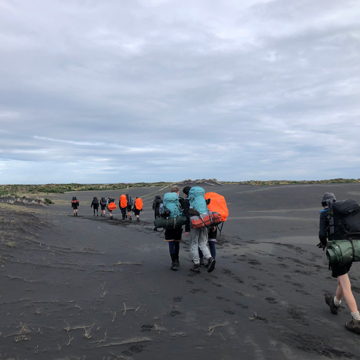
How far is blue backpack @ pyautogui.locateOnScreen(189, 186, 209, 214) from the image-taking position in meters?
6.52

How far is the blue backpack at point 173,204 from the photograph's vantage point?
6.72 metres

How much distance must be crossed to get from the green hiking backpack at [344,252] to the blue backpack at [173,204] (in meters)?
3.42

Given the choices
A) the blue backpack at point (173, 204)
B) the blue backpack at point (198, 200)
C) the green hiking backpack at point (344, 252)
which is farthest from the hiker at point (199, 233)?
the green hiking backpack at point (344, 252)

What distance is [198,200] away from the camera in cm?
661

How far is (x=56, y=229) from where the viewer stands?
1125cm

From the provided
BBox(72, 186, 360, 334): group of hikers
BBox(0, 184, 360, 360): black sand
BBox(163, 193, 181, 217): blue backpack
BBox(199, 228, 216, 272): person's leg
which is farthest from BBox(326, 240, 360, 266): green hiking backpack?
BBox(163, 193, 181, 217): blue backpack

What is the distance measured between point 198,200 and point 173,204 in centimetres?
61

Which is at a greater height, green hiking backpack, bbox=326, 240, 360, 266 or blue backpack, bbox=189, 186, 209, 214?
blue backpack, bbox=189, 186, 209, 214

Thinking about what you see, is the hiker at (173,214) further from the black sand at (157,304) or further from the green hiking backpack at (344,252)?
the green hiking backpack at (344,252)

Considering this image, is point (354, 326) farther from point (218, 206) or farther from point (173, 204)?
point (173, 204)

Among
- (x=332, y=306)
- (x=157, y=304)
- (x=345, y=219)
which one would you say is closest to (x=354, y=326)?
(x=332, y=306)

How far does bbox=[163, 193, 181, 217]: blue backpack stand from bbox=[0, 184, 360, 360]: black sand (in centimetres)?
143

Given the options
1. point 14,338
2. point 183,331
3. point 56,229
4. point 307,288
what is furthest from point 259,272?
→ point 56,229

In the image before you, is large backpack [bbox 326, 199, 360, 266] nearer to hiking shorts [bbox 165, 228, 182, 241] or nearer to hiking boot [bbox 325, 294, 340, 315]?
hiking boot [bbox 325, 294, 340, 315]
